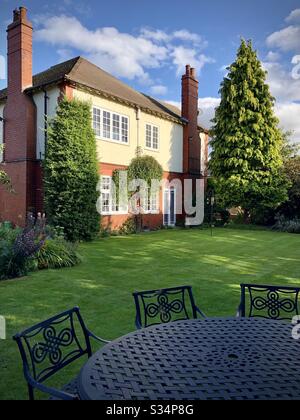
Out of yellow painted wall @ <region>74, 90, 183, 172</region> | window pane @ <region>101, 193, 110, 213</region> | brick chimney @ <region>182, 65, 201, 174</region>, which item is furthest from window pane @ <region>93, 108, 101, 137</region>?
brick chimney @ <region>182, 65, 201, 174</region>

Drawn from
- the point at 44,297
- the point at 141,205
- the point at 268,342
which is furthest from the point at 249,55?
the point at 268,342

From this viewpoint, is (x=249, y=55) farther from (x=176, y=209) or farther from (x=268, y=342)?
(x=268, y=342)

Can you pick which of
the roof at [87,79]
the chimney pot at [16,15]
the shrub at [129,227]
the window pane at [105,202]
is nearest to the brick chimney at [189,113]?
the roof at [87,79]

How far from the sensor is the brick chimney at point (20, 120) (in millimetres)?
13656

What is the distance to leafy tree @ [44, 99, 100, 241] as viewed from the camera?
12180 millimetres

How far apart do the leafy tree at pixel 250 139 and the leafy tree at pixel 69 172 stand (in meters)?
10.7

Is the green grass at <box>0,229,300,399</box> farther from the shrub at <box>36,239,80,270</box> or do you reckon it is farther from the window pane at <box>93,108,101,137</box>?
the window pane at <box>93,108,101,137</box>

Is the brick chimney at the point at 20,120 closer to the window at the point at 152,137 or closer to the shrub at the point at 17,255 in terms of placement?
the window at the point at 152,137

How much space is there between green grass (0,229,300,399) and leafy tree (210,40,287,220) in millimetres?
8953

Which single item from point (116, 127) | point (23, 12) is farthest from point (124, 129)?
point (23, 12)

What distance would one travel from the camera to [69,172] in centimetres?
1216

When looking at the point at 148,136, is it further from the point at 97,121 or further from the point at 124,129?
the point at 97,121

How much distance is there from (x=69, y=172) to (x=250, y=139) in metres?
12.4
